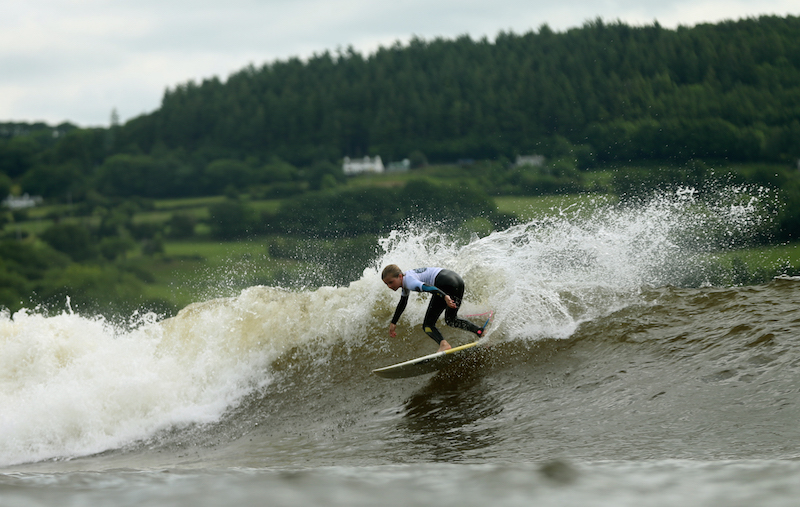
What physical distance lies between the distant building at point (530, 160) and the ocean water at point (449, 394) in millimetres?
65573

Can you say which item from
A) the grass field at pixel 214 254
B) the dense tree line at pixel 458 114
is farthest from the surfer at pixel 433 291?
the dense tree line at pixel 458 114

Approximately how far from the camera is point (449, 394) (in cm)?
837

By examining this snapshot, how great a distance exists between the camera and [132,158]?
111 m

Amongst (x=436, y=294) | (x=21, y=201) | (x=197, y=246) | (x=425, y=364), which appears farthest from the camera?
(x=21, y=201)

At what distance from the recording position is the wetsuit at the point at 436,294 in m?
8.82

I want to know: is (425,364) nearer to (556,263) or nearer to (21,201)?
(556,263)

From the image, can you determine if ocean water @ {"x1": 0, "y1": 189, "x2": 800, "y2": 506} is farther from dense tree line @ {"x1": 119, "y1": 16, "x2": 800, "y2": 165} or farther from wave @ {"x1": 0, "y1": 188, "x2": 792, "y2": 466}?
dense tree line @ {"x1": 119, "y1": 16, "x2": 800, "y2": 165}

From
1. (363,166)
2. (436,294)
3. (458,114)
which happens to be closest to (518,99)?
(458,114)

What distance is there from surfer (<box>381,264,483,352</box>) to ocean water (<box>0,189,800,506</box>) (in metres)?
0.50

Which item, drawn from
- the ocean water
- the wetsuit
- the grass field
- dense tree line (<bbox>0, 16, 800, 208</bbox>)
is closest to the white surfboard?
the ocean water

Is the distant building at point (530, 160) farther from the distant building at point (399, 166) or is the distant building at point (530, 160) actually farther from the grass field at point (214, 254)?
the distant building at point (399, 166)

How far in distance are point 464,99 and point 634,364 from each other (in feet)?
312

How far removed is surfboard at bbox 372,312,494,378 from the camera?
336 inches

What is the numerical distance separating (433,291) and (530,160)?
7304 cm
